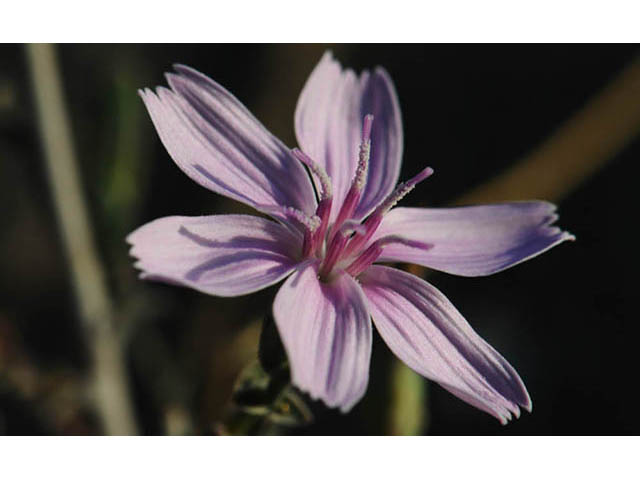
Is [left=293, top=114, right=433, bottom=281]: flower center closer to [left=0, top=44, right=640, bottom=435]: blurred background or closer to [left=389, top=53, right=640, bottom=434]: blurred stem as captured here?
[left=0, top=44, right=640, bottom=435]: blurred background

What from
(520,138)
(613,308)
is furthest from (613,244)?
(520,138)

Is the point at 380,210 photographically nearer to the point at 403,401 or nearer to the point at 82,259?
the point at 403,401

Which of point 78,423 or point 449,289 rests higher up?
point 449,289

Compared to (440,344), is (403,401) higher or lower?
lower

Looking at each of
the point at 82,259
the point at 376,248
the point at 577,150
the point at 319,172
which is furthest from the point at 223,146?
the point at 577,150

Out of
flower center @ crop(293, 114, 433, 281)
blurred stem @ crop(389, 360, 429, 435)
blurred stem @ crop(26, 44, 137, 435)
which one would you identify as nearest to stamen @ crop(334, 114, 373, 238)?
flower center @ crop(293, 114, 433, 281)
